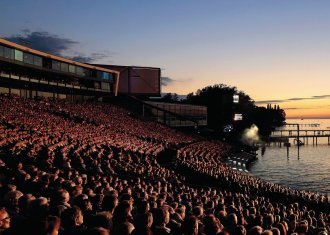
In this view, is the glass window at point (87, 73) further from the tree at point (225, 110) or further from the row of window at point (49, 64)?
the tree at point (225, 110)

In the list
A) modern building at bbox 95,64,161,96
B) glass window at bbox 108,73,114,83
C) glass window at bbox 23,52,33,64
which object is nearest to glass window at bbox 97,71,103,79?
glass window at bbox 108,73,114,83

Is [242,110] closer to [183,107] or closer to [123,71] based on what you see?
[183,107]

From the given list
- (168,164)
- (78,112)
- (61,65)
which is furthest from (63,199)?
(61,65)

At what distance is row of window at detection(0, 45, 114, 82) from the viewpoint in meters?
45.4

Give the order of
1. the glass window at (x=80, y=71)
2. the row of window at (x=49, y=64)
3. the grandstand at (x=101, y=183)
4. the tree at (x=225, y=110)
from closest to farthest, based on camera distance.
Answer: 1. the grandstand at (x=101, y=183)
2. the row of window at (x=49, y=64)
3. the glass window at (x=80, y=71)
4. the tree at (x=225, y=110)

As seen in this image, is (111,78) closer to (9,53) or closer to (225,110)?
(9,53)

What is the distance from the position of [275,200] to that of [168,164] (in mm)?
9968

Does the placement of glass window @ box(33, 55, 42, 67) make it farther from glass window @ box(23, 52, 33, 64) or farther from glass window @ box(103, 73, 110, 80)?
glass window @ box(103, 73, 110, 80)

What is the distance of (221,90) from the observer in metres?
145

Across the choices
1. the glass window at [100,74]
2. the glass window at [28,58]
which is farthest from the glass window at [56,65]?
the glass window at [100,74]

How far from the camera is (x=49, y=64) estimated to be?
54.0 m

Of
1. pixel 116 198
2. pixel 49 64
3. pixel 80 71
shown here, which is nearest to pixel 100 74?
pixel 80 71

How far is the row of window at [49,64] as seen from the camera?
149 feet

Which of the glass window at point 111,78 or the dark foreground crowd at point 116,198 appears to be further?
the glass window at point 111,78
